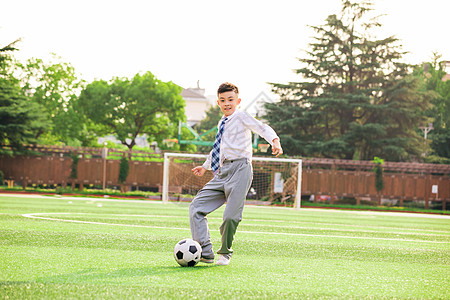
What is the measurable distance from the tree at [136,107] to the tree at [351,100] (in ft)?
29.1

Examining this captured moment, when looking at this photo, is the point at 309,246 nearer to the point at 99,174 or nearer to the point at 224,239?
the point at 224,239

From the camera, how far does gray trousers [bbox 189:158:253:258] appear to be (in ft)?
16.3

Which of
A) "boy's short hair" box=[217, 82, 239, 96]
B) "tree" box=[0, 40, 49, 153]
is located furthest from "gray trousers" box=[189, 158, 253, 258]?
"tree" box=[0, 40, 49, 153]

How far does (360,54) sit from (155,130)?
16.4 meters

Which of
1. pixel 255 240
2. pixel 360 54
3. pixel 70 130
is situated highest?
pixel 360 54

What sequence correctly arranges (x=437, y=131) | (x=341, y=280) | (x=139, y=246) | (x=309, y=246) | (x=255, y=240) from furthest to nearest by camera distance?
(x=437, y=131), (x=255, y=240), (x=309, y=246), (x=139, y=246), (x=341, y=280)

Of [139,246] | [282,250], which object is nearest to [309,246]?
[282,250]

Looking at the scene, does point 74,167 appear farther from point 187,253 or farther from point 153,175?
point 187,253

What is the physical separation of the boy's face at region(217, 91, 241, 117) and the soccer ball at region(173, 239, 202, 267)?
1324mm

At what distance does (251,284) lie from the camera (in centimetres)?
398

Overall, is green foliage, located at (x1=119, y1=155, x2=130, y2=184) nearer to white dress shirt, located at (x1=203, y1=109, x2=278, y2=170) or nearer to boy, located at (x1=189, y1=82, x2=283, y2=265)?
boy, located at (x1=189, y1=82, x2=283, y2=265)

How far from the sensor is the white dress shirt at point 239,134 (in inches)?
201

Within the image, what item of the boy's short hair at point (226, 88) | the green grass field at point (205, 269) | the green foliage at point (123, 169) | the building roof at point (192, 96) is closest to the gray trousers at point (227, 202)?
the green grass field at point (205, 269)

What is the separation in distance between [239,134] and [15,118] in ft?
88.9
